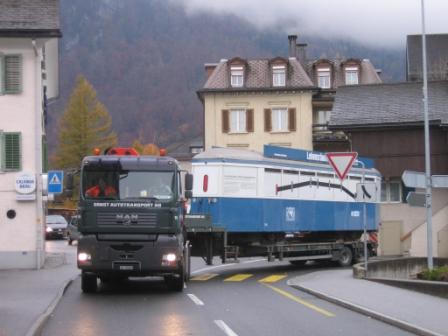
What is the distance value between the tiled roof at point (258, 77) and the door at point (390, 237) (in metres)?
18.5

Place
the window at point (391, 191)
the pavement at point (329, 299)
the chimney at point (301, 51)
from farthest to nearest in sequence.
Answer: the chimney at point (301, 51) < the window at point (391, 191) < the pavement at point (329, 299)

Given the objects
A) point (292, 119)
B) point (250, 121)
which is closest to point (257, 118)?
point (250, 121)

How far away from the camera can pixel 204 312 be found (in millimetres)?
15836

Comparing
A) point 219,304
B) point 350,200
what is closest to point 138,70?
point 350,200

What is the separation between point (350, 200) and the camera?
98.7 ft

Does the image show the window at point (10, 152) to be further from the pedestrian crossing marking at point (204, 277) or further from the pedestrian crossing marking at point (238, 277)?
the pedestrian crossing marking at point (238, 277)

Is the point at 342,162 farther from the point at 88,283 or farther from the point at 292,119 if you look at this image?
the point at 292,119

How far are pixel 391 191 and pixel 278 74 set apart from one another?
58.8 feet

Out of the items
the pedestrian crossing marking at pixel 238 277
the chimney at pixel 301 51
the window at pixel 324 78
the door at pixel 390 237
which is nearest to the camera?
the pedestrian crossing marking at pixel 238 277

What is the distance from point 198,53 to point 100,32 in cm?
2233

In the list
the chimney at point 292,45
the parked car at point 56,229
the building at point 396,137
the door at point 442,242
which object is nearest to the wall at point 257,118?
the chimney at point 292,45

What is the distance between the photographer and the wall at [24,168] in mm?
26609

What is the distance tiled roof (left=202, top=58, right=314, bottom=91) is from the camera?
60.3m

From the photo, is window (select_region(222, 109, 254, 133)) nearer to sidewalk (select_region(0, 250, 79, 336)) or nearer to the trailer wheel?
the trailer wheel
